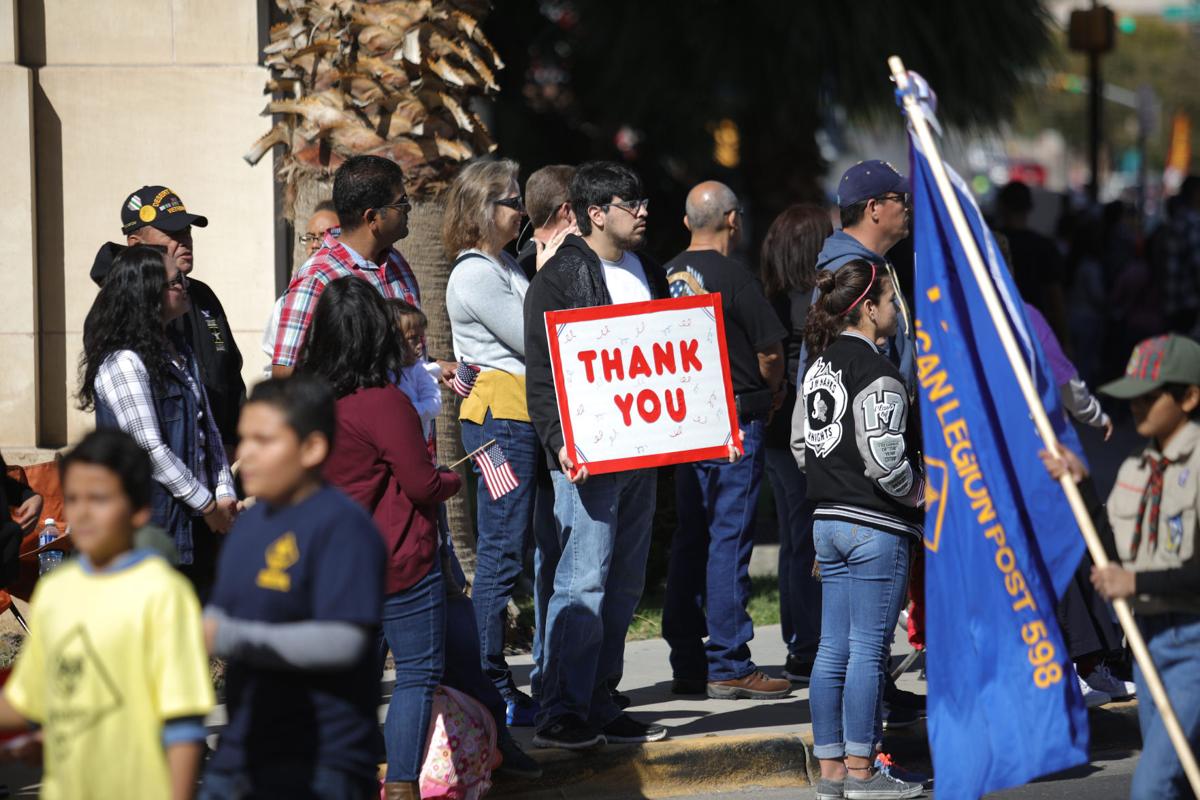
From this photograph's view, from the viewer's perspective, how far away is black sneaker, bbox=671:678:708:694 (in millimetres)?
6926

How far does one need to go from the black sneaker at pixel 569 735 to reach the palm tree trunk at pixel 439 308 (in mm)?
1691

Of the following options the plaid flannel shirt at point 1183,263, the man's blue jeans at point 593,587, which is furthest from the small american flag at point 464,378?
the plaid flannel shirt at point 1183,263

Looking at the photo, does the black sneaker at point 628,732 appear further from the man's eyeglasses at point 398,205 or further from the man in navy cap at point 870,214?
the man's eyeglasses at point 398,205

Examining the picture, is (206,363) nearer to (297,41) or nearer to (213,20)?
(297,41)

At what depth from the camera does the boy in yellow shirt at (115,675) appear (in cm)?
334

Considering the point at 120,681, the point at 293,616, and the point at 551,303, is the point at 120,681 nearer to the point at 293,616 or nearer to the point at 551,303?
the point at 293,616

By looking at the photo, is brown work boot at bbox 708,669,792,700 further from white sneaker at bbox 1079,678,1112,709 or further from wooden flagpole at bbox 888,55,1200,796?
wooden flagpole at bbox 888,55,1200,796

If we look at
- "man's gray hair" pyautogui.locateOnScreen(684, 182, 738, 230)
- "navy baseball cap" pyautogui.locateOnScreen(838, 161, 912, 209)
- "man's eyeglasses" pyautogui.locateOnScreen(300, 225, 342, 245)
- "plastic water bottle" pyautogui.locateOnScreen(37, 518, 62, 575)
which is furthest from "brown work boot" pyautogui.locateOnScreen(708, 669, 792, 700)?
"plastic water bottle" pyautogui.locateOnScreen(37, 518, 62, 575)

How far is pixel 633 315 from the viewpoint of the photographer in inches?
232

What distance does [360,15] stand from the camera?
7410mm

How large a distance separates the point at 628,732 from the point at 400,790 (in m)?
1.34

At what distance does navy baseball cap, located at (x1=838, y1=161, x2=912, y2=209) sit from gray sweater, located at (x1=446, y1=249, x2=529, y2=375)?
1300mm

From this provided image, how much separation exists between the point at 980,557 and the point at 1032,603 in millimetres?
201

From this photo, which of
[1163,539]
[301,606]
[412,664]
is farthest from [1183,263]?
[301,606]
